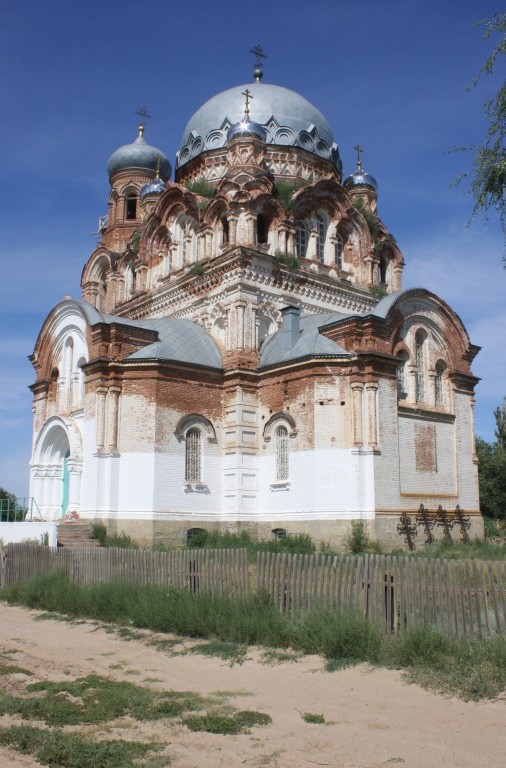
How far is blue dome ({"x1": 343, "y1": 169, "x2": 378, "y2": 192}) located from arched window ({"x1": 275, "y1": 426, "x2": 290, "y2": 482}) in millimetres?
11396

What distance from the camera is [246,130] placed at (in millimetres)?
23703

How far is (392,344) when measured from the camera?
65.0ft

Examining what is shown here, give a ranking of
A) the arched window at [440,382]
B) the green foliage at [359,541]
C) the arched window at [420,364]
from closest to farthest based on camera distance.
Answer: the green foliage at [359,541] → the arched window at [420,364] → the arched window at [440,382]

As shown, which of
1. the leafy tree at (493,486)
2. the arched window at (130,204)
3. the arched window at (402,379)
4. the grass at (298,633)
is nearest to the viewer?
the grass at (298,633)

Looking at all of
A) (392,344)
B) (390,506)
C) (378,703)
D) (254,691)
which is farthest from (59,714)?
(392,344)

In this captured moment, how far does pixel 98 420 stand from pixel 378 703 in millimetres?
13597

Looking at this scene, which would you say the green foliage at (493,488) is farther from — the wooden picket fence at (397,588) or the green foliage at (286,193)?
the wooden picket fence at (397,588)

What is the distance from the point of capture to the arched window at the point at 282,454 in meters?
19.5

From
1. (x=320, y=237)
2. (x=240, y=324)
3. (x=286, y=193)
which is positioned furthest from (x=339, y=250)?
(x=240, y=324)

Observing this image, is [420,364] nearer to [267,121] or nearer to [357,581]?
[267,121]

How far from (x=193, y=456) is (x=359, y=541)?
5.09 metres

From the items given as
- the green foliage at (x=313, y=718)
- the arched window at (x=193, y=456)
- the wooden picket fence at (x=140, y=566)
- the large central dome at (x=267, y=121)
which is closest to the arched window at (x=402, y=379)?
the arched window at (x=193, y=456)

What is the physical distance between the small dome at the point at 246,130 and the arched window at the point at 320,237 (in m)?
3.12

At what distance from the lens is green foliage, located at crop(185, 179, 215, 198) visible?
2461cm
